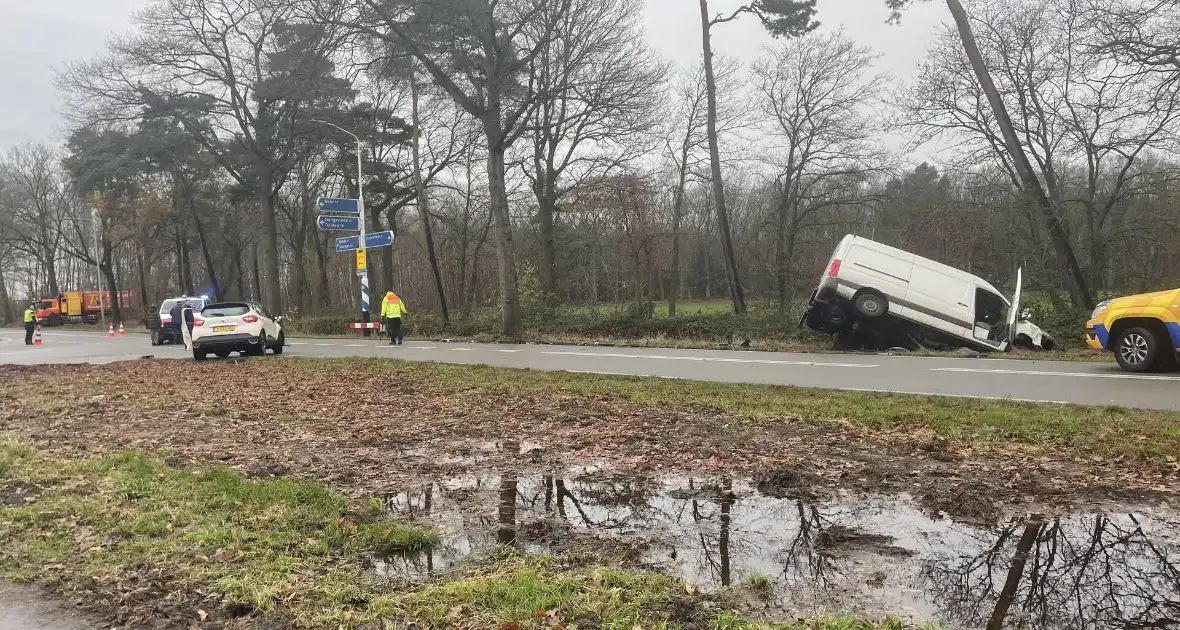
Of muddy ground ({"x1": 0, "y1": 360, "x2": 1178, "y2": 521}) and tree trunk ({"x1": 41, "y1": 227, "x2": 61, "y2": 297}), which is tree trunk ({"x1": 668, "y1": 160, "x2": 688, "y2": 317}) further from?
tree trunk ({"x1": 41, "y1": 227, "x2": 61, "y2": 297})

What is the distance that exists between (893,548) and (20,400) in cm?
1281

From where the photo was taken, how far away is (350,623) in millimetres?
3266

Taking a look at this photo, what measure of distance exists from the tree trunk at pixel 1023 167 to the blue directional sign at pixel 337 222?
66.8ft

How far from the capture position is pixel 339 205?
26922mm

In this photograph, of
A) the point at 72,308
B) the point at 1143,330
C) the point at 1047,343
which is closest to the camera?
the point at 1143,330

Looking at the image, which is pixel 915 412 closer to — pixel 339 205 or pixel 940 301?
pixel 940 301

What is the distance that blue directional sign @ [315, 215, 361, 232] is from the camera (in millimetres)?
26328

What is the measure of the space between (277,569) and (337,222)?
2458 cm

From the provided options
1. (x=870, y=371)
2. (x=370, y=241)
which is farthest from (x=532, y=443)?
(x=370, y=241)

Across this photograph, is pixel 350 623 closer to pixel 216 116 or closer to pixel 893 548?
pixel 893 548

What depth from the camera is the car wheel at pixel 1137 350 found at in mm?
10734

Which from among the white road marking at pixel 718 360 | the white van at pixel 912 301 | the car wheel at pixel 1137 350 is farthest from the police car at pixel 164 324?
the car wheel at pixel 1137 350

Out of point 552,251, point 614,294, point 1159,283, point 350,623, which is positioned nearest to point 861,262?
point 1159,283

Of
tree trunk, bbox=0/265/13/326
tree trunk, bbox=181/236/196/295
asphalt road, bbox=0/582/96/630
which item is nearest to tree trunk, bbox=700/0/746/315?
asphalt road, bbox=0/582/96/630
